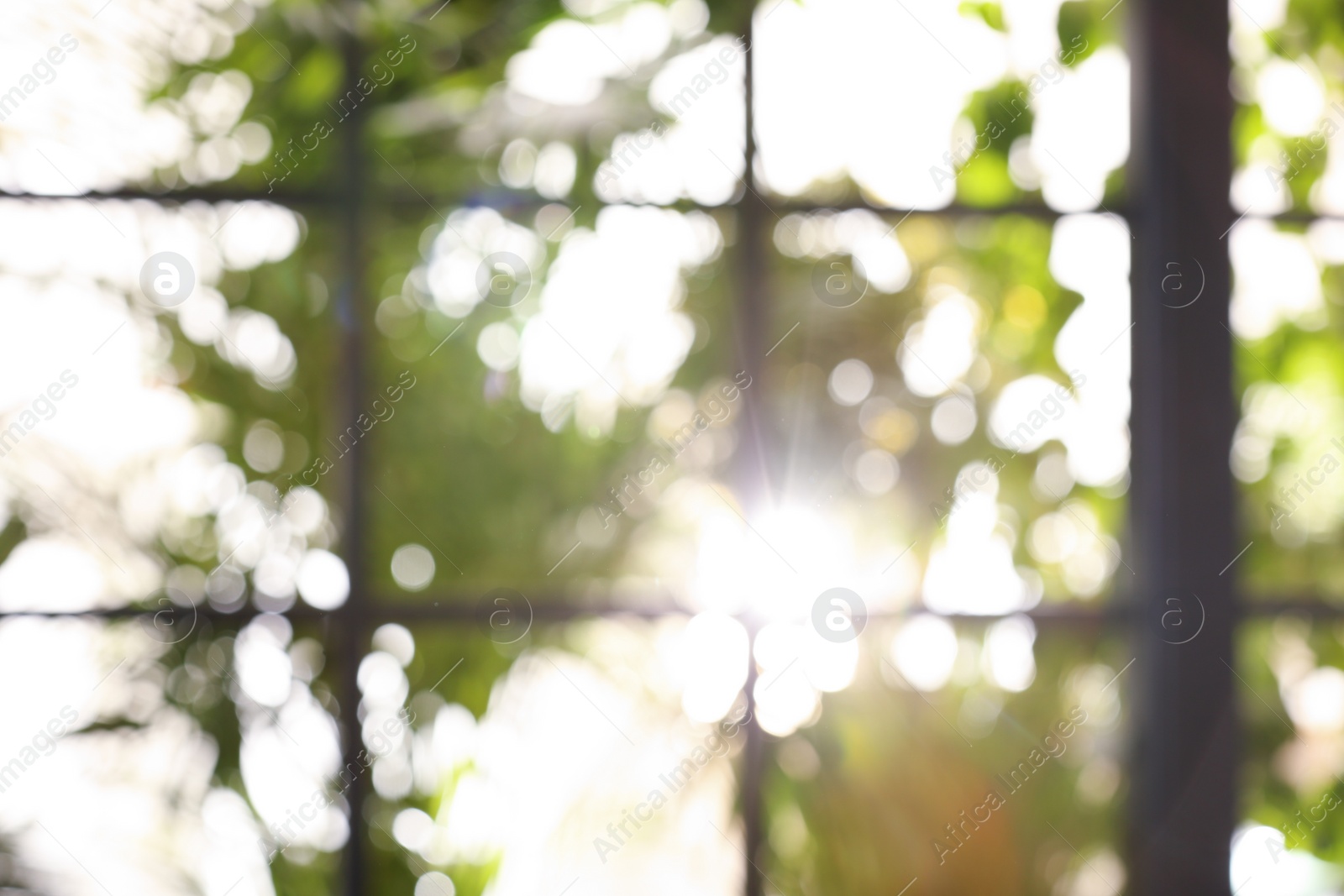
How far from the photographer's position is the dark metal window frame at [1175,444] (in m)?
0.88

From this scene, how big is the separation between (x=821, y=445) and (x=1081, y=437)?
1.22 ft

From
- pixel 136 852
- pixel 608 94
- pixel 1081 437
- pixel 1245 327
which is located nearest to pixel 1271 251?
pixel 1245 327
